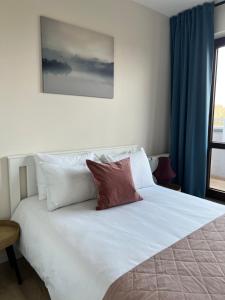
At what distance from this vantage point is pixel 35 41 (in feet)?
6.28

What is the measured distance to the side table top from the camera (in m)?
1.59

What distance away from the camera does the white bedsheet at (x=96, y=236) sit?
111 cm

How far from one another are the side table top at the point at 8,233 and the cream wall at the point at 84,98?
0.14 meters

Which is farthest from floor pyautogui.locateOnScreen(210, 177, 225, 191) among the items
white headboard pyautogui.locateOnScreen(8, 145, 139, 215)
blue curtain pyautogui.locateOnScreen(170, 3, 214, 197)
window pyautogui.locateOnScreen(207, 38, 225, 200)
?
white headboard pyautogui.locateOnScreen(8, 145, 139, 215)

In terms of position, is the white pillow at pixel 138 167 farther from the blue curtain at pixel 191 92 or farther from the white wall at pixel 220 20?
the white wall at pixel 220 20

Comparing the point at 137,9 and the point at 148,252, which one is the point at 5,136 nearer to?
the point at 148,252

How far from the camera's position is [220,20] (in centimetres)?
255

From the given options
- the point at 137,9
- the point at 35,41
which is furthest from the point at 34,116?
the point at 137,9

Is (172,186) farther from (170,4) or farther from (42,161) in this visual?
(170,4)

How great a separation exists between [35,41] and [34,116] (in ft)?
2.03

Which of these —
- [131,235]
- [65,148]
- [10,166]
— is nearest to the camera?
[131,235]

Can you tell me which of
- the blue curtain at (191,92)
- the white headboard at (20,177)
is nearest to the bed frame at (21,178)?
the white headboard at (20,177)

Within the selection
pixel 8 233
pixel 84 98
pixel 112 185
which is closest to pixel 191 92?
pixel 84 98

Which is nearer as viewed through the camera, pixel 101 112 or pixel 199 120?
pixel 101 112
